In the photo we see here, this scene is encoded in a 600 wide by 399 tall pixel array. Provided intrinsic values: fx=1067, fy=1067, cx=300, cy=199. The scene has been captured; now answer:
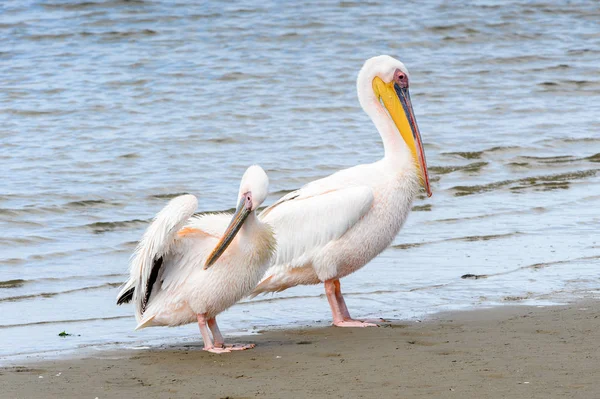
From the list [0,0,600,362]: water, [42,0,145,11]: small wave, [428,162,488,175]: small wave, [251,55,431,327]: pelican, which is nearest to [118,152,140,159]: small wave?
[0,0,600,362]: water

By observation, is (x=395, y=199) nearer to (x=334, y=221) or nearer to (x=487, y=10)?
(x=334, y=221)

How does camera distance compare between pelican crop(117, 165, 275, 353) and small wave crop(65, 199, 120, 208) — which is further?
small wave crop(65, 199, 120, 208)

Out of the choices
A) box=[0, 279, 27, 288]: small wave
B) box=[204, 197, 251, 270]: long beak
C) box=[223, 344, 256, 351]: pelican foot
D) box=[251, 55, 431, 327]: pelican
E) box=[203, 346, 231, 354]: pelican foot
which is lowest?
box=[0, 279, 27, 288]: small wave

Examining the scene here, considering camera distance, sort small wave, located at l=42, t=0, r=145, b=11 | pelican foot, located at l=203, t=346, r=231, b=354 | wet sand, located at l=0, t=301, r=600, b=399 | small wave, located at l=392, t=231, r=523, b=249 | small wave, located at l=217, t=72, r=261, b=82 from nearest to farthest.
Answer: wet sand, located at l=0, t=301, r=600, b=399 → pelican foot, located at l=203, t=346, r=231, b=354 → small wave, located at l=392, t=231, r=523, b=249 → small wave, located at l=217, t=72, r=261, b=82 → small wave, located at l=42, t=0, r=145, b=11

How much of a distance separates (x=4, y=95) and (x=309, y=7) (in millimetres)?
7792

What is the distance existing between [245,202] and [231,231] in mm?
142

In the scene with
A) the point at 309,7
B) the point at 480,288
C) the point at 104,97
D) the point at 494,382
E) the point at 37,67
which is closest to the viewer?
the point at 494,382

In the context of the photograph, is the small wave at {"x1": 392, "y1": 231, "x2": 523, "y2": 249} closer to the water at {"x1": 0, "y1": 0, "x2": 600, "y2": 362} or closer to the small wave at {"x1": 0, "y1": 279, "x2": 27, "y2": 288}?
the water at {"x1": 0, "y1": 0, "x2": 600, "y2": 362}

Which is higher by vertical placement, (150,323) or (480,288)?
(150,323)

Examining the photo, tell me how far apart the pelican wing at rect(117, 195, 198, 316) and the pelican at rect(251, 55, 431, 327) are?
34.6 inches

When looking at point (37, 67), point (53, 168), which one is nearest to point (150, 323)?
point (53, 168)

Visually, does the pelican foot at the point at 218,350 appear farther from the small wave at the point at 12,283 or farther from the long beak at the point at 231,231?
the small wave at the point at 12,283

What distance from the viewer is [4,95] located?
43.3 feet

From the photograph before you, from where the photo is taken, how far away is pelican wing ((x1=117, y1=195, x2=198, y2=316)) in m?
4.66
